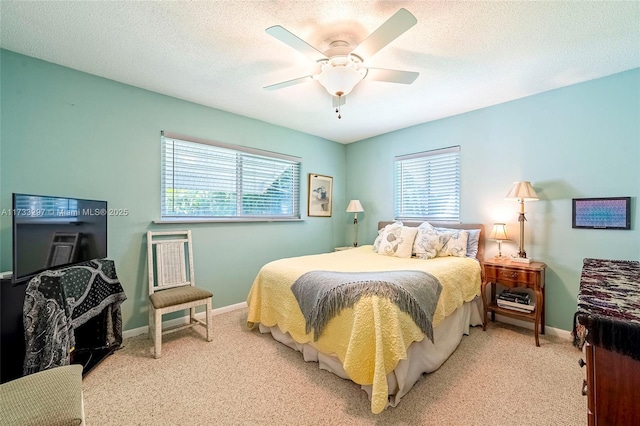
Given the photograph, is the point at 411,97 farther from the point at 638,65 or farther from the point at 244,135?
the point at 244,135

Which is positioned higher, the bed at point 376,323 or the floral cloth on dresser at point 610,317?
the floral cloth on dresser at point 610,317

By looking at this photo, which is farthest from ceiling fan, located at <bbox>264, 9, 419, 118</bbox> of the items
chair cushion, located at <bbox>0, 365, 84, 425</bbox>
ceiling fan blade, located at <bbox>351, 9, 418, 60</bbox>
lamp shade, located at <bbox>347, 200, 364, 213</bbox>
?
lamp shade, located at <bbox>347, 200, 364, 213</bbox>

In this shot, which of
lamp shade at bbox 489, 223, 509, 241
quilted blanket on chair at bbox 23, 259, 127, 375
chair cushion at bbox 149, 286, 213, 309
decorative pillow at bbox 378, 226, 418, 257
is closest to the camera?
quilted blanket on chair at bbox 23, 259, 127, 375

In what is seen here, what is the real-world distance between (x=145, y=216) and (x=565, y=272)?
4.43 m

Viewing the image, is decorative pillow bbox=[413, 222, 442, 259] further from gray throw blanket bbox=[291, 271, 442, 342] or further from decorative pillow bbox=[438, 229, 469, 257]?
gray throw blanket bbox=[291, 271, 442, 342]

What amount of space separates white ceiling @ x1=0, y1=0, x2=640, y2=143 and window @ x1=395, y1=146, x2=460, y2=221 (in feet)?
3.00

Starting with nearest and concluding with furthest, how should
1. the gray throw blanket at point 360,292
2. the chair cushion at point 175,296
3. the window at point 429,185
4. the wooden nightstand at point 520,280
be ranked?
the gray throw blanket at point 360,292 < the chair cushion at point 175,296 < the wooden nightstand at point 520,280 < the window at point 429,185

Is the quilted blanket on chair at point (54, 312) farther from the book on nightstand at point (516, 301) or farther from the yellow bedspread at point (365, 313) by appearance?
the book on nightstand at point (516, 301)

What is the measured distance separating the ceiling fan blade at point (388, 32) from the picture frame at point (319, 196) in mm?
2621

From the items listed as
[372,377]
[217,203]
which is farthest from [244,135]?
[372,377]

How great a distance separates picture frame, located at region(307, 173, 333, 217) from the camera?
170 inches

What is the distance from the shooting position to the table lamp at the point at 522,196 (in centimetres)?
265

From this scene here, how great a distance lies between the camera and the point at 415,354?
6.14ft

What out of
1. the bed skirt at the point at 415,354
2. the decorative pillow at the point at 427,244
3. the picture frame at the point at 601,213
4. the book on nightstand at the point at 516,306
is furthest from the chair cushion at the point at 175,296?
the picture frame at the point at 601,213
